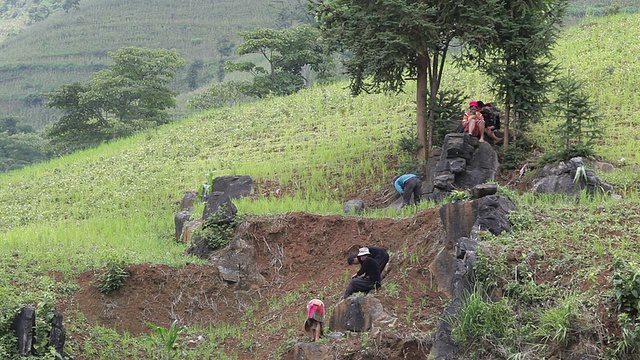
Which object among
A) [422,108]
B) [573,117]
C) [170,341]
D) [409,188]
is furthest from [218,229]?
[573,117]

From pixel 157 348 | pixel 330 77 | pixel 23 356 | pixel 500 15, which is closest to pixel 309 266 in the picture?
pixel 157 348

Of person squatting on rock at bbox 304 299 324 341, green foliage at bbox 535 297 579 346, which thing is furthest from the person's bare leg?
green foliage at bbox 535 297 579 346

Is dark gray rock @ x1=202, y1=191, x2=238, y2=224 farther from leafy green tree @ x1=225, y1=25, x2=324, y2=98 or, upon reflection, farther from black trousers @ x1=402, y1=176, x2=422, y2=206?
leafy green tree @ x1=225, y1=25, x2=324, y2=98

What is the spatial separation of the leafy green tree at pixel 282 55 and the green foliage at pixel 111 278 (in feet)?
74.6

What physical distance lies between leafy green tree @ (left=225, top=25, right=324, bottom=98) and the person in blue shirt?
1973 cm

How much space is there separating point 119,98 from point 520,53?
2651 cm

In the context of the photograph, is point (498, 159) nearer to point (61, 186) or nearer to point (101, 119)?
point (61, 186)

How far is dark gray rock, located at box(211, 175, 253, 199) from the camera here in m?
19.5

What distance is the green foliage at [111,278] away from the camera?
13.3 meters

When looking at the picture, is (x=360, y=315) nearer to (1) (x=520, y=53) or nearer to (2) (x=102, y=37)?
(1) (x=520, y=53)

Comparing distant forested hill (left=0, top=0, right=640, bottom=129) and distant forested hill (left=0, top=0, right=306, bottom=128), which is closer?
distant forested hill (left=0, top=0, right=640, bottom=129)

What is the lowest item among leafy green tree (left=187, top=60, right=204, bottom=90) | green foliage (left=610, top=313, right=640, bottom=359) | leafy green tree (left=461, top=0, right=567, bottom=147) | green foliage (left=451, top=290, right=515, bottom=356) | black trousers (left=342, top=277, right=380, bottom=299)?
leafy green tree (left=187, top=60, right=204, bottom=90)

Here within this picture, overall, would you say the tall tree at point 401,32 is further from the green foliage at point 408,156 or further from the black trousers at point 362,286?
the black trousers at point 362,286

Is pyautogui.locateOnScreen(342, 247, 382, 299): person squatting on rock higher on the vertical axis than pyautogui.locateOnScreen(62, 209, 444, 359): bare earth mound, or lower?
higher
